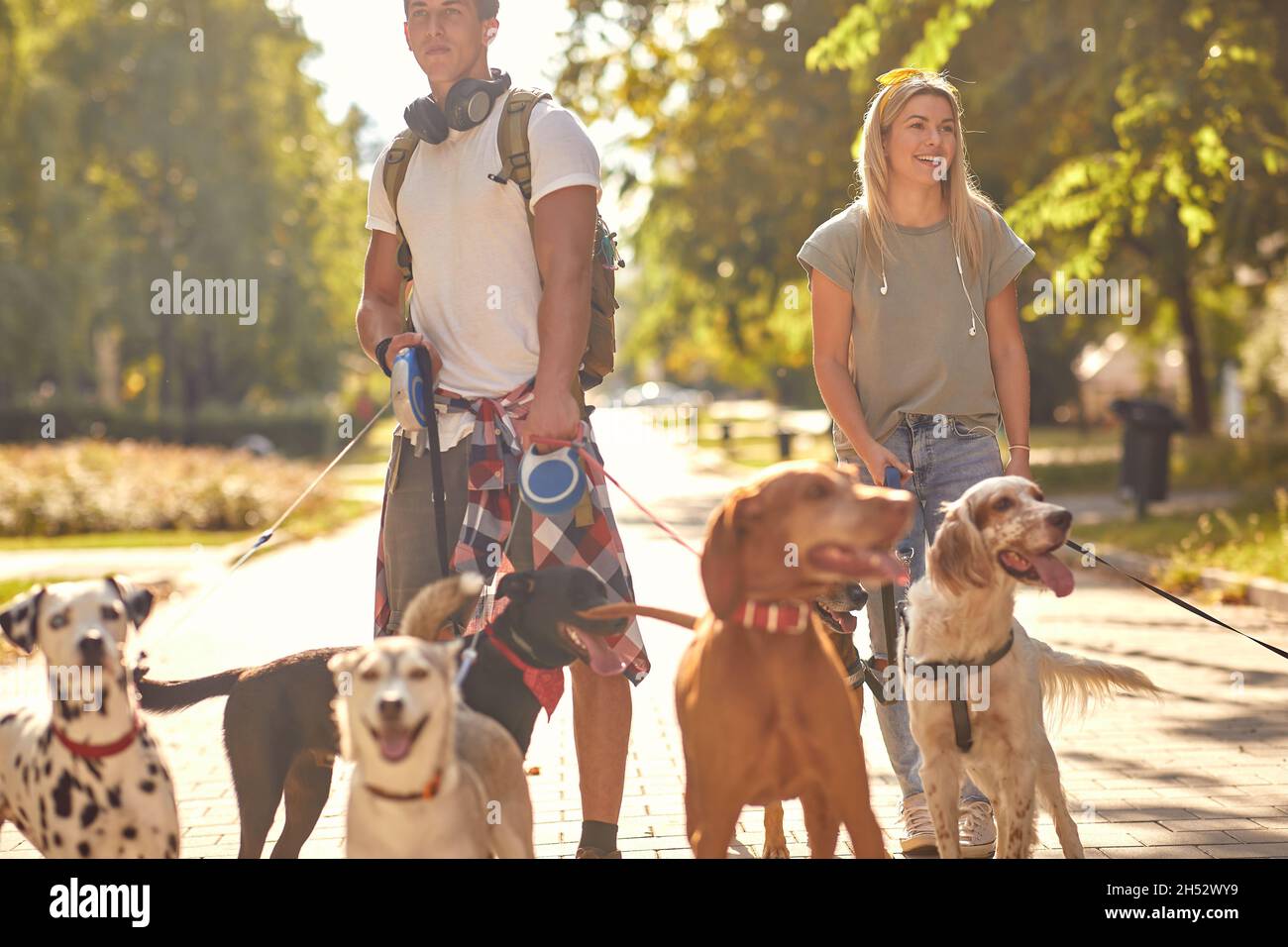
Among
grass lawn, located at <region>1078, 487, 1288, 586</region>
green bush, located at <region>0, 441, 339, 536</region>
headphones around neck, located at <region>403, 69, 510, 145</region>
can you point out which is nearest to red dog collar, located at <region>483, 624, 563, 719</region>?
headphones around neck, located at <region>403, 69, 510, 145</region>

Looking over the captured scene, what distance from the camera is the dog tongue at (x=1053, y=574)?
3.71 metres

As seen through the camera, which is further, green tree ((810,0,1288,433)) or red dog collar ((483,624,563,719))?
green tree ((810,0,1288,433))

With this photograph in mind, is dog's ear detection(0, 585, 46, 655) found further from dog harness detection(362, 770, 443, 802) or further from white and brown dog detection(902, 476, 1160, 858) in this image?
white and brown dog detection(902, 476, 1160, 858)

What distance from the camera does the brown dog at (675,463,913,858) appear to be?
3084 mm

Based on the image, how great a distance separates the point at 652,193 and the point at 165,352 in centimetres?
2313

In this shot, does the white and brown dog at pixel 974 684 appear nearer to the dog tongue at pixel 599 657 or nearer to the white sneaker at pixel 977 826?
the white sneaker at pixel 977 826

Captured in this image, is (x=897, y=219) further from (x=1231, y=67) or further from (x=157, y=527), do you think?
(x=157, y=527)

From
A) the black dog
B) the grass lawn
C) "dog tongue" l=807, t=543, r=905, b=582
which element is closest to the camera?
"dog tongue" l=807, t=543, r=905, b=582

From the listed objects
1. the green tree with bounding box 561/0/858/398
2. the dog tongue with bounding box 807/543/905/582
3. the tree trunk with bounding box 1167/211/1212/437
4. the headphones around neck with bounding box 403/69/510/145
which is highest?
the green tree with bounding box 561/0/858/398

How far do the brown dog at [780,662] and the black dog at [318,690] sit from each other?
0.46 meters

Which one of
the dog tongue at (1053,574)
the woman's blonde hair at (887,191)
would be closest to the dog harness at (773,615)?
the dog tongue at (1053,574)

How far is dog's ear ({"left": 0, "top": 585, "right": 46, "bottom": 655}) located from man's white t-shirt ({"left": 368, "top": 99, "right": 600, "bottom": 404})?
1.40 meters

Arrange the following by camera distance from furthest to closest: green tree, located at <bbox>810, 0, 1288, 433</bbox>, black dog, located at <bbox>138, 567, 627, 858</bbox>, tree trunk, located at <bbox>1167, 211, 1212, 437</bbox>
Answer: tree trunk, located at <bbox>1167, 211, 1212, 437</bbox> → green tree, located at <bbox>810, 0, 1288, 433</bbox> → black dog, located at <bbox>138, 567, 627, 858</bbox>
